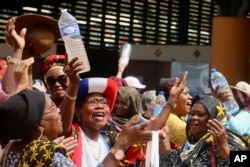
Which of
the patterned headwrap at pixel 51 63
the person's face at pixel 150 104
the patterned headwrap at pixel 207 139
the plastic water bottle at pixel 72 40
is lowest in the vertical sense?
the person's face at pixel 150 104

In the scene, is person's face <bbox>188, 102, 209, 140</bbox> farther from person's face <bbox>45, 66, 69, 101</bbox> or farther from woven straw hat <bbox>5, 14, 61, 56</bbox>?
woven straw hat <bbox>5, 14, 61, 56</bbox>

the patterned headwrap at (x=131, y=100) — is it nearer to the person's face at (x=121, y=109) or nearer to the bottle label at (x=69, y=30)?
the person's face at (x=121, y=109)

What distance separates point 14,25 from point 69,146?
1.42 meters

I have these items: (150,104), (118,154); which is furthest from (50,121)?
(150,104)

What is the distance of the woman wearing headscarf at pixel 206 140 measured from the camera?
4801 millimetres

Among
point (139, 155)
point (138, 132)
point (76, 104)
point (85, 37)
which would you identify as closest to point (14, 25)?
point (76, 104)

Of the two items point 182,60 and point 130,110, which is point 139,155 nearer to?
point 130,110

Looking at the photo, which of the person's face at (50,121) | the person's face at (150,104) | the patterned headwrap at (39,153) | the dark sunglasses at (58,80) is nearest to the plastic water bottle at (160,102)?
the dark sunglasses at (58,80)

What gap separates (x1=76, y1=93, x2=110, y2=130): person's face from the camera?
4.54m

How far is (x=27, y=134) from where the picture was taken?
3.49 m

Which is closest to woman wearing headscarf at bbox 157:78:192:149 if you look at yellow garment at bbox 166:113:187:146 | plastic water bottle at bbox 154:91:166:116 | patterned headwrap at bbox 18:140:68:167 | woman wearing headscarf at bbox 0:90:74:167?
yellow garment at bbox 166:113:187:146

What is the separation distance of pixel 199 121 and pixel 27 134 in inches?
77.8

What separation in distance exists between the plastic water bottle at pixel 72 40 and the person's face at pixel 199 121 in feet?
2.94

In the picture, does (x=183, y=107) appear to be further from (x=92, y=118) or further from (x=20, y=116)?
(x=20, y=116)
